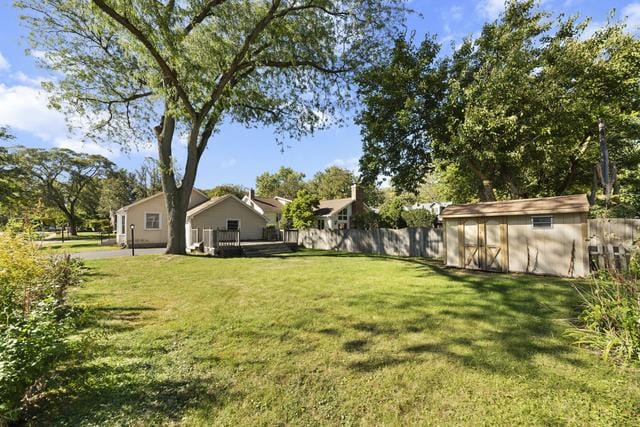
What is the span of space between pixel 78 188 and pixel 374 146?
42.8 m

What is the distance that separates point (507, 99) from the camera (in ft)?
36.6

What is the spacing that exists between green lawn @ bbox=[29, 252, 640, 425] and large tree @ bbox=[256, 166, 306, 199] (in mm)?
48872

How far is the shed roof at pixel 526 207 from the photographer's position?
853 centimetres

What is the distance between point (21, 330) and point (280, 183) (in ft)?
181

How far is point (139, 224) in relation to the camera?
21562 mm

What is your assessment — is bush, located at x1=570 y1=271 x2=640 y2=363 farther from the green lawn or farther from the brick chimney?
the brick chimney

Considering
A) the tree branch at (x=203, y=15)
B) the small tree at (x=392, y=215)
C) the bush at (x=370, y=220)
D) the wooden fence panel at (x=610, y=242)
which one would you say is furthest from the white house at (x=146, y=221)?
the wooden fence panel at (x=610, y=242)

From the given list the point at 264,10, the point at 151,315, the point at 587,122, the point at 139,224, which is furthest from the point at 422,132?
the point at 139,224

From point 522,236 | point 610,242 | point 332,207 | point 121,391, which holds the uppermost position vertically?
point 332,207

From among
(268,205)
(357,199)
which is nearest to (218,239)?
(268,205)

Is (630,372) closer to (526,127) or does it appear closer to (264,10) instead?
(526,127)

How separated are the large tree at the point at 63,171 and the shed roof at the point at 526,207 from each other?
4394 cm

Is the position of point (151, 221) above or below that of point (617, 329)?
above

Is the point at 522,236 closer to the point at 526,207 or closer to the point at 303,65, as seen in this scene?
the point at 526,207
